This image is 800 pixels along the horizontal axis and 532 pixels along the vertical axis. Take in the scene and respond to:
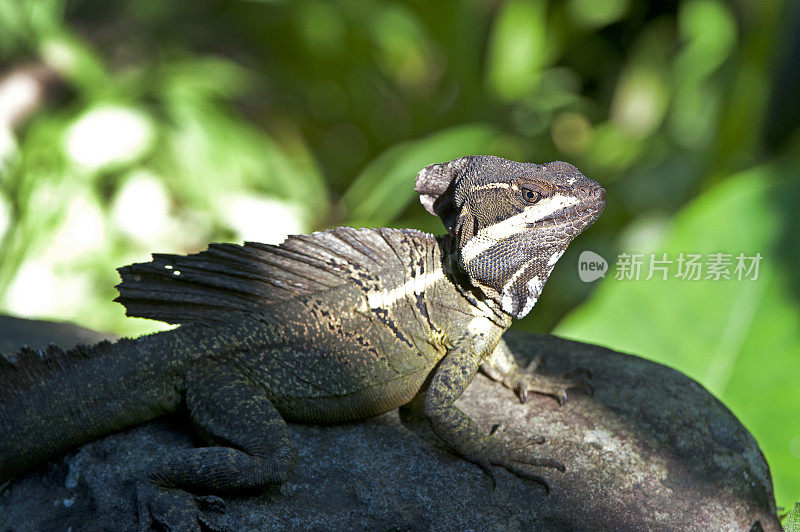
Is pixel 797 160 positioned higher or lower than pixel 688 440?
higher

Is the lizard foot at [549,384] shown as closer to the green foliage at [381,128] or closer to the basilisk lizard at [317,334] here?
the basilisk lizard at [317,334]

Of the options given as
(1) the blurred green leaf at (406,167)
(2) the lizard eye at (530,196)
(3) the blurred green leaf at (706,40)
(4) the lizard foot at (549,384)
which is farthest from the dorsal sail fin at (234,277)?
(3) the blurred green leaf at (706,40)

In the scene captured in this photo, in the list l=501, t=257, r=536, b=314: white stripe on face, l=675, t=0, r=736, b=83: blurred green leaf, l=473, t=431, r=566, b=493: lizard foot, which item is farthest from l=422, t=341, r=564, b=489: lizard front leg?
l=675, t=0, r=736, b=83: blurred green leaf

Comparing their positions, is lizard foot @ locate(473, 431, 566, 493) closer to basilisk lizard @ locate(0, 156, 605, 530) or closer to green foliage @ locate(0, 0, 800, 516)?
basilisk lizard @ locate(0, 156, 605, 530)

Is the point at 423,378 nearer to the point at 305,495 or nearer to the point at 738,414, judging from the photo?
the point at 305,495

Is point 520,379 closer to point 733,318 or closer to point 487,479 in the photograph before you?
point 487,479

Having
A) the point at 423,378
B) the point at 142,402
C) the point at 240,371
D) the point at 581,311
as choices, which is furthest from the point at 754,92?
the point at 142,402
